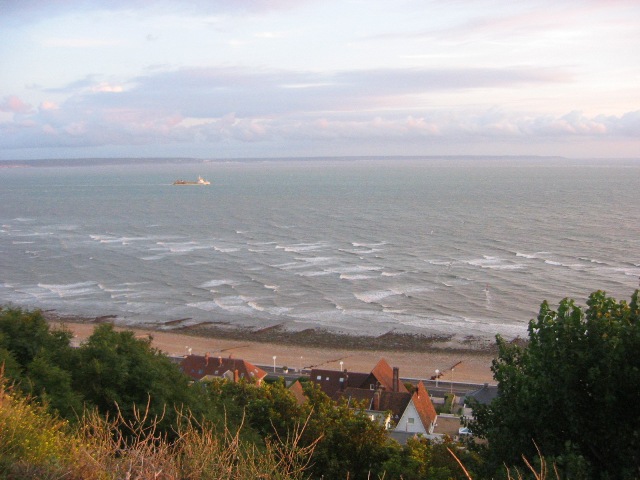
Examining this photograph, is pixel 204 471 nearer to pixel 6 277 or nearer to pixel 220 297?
pixel 220 297

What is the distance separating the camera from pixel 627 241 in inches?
2569

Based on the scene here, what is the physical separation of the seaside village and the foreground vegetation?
627cm

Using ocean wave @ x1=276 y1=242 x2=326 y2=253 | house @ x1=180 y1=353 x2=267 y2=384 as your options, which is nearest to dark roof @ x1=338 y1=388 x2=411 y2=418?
house @ x1=180 y1=353 x2=267 y2=384

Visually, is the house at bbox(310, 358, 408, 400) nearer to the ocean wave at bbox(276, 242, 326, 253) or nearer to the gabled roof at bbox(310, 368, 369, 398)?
the gabled roof at bbox(310, 368, 369, 398)

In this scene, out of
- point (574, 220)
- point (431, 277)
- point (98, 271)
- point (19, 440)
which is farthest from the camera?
point (574, 220)

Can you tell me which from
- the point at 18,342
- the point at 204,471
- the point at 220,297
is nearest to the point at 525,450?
the point at 204,471

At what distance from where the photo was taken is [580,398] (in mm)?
8609

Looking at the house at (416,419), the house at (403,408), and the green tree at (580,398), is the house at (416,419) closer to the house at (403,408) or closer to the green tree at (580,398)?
the house at (403,408)

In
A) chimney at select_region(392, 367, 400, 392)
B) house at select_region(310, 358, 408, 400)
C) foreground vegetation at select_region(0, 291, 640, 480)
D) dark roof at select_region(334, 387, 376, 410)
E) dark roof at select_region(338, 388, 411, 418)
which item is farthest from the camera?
house at select_region(310, 358, 408, 400)

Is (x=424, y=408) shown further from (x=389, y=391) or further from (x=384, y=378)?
(x=384, y=378)

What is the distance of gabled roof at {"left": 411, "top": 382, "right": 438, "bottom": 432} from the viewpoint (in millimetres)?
23312

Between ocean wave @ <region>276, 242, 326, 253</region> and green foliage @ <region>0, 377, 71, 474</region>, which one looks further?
ocean wave @ <region>276, 242, 326, 253</region>

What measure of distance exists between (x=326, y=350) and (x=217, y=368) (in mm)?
8407

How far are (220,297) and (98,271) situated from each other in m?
14.2
